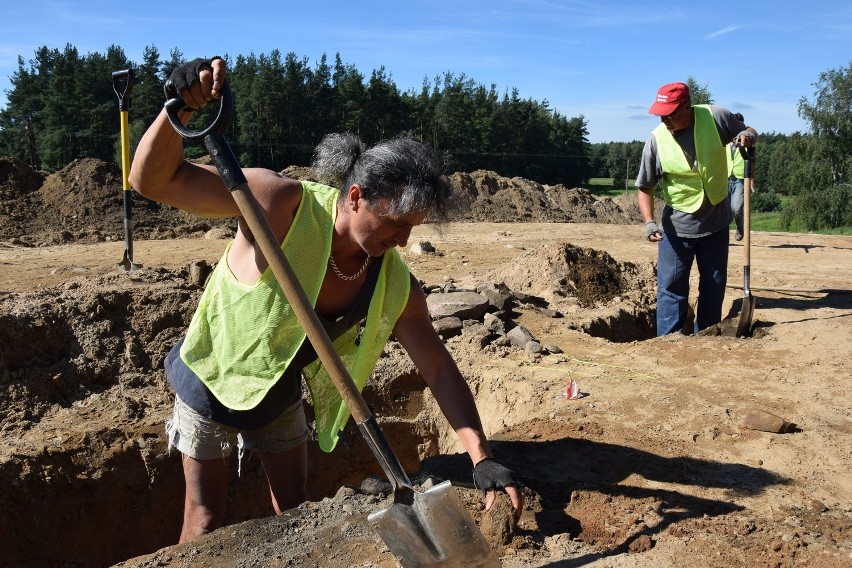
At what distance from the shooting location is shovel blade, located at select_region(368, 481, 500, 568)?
2209 mm

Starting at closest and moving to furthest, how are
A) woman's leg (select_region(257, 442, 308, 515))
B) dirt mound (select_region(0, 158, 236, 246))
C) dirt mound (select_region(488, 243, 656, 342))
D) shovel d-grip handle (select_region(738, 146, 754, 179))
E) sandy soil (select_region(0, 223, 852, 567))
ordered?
sandy soil (select_region(0, 223, 852, 567))
woman's leg (select_region(257, 442, 308, 515))
shovel d-grip handle (select_region(738, 146, 754, 179))
dirt mound (select_region(488, 243, 656, 342))
dirt mound (select_region(0, 158, 236, 246))

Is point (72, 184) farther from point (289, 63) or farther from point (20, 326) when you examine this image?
point (289, 63)

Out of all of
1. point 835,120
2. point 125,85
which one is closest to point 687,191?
point 125,85

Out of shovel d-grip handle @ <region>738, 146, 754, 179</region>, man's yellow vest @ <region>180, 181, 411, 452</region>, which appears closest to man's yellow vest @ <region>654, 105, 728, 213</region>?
shovel d-grip handle @ <region>738, 146, 754, 179</region>

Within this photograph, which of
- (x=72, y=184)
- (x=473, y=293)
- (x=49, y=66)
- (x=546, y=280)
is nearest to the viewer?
(x=473, y=293)

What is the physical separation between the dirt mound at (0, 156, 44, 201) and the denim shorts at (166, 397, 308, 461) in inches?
509

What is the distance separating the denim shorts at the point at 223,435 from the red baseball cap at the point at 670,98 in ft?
11.8

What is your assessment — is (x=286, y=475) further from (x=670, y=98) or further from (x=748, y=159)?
(x=748, y=159)

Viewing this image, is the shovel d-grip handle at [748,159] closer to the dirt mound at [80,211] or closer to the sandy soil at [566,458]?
the sandy soil at [566,458]

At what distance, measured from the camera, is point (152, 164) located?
2018mm

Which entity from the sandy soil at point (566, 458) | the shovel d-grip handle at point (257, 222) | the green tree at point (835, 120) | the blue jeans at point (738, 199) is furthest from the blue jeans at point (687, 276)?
the green tree at point (835, 120)

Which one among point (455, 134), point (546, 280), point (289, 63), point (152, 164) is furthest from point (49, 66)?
point (152, 164)

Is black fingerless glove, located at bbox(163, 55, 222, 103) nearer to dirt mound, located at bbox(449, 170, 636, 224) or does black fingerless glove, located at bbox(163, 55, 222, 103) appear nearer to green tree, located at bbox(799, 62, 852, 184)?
dirt mound, located at bbox(449, 170, 636, 224)

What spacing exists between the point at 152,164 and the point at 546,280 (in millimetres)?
6149
